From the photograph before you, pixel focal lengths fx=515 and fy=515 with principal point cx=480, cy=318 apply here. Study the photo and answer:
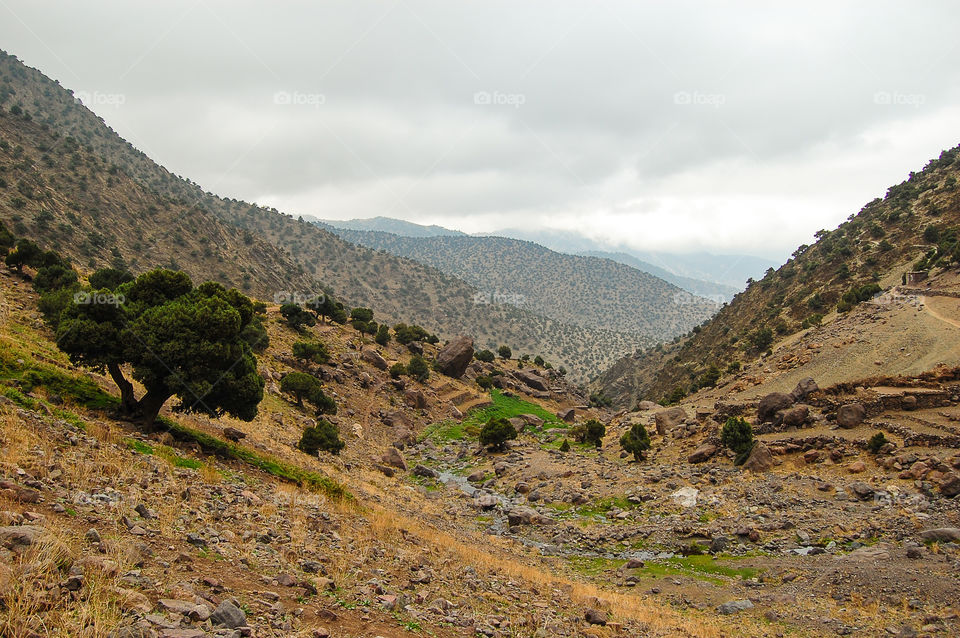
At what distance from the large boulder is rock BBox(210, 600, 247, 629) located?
2177 inches

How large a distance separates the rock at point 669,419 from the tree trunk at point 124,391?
32.4 m

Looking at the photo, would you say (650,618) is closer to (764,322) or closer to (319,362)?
(319,362)

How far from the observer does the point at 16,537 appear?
6.29 metres

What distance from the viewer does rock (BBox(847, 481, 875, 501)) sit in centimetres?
2083

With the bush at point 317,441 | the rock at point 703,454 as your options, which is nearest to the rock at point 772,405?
the rock at point 703,454

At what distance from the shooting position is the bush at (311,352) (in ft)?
146

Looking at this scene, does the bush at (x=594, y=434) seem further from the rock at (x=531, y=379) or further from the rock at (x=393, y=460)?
the rock at (x=531, y=379)

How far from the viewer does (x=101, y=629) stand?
524 cm

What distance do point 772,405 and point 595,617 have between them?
2517 centimetres

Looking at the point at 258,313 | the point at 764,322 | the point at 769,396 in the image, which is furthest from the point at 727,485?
the point at 764,322

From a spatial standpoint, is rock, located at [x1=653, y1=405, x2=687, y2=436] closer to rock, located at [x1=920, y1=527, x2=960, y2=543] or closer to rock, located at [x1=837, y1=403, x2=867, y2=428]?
rock, located at [x1=837, y1=403, x2=867, y2=428]

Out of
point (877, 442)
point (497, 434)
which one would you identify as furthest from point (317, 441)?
point (877, 442)

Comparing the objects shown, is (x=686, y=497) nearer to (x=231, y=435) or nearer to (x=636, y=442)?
(x=636, y=442)

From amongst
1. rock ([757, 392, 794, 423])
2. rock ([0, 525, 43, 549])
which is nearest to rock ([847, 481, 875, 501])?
rock ([757, 392, 794, 423])
